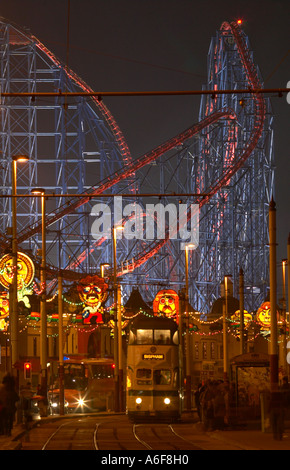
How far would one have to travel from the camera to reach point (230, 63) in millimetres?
76375

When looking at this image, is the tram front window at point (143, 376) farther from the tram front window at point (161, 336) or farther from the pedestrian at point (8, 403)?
the pedestrian at point (8, 403)

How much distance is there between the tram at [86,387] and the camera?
150ft

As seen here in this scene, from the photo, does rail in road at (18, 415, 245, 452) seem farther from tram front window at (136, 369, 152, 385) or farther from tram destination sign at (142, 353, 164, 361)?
tram destination sign at (142, 353, 164, 361)

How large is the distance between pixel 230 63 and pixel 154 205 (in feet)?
42.8

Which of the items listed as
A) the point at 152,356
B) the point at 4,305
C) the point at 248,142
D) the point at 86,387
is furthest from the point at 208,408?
the point at 248,142

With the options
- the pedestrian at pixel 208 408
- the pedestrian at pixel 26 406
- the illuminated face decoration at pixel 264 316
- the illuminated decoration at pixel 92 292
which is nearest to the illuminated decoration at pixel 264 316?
the illuminated face decoration at pixel 264 316

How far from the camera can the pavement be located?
19.7m

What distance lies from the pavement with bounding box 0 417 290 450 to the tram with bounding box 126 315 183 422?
6.12 metres

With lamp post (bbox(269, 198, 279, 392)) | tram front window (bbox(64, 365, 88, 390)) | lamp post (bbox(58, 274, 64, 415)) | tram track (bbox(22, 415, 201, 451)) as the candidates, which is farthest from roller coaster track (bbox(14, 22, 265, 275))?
lamp post (bbox(269, 198, 279, 392))

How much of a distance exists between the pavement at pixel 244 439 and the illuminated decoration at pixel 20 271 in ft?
31.7

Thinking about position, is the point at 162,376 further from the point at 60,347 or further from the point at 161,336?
the point at 60,347

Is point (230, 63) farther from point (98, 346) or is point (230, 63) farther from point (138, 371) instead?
point (138, 371)

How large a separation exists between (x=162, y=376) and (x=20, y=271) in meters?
6.71
